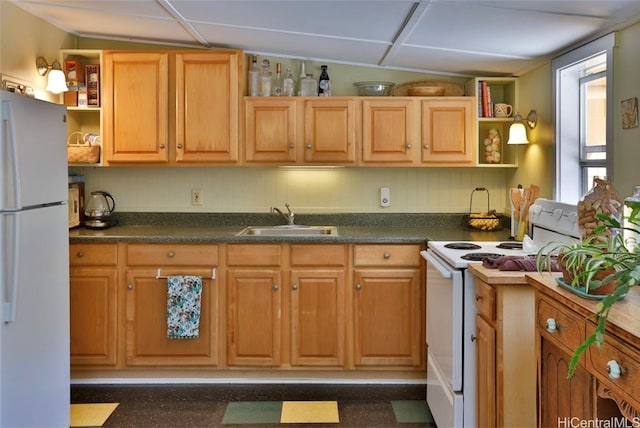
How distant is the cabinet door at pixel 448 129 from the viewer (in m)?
3.58

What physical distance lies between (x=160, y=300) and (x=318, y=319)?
0.94 metres

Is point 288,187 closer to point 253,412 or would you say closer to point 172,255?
point 172,255

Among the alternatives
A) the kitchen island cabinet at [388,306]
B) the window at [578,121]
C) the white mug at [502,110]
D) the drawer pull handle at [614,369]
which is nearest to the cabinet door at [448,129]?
the white mug at [502,110]

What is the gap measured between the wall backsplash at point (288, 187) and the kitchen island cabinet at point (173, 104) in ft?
1.19

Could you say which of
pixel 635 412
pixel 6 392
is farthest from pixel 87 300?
pixel 635 412

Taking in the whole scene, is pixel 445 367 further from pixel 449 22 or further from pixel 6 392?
pixel 6 392

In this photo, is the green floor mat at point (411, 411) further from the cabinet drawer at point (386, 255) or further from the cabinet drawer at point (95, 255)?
the cabinet drawer at point (95, 255)

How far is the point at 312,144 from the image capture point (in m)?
3.57

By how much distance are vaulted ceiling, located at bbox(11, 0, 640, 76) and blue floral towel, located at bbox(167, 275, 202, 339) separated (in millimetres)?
1480

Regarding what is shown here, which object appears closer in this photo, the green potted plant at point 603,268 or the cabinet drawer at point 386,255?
the green potted plant at point 603,268

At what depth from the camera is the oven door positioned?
2342 mm

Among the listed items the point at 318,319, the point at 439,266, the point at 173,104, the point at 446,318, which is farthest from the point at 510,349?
the point at 173,104

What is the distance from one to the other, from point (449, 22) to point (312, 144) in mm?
1239

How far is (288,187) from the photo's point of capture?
390 cm
